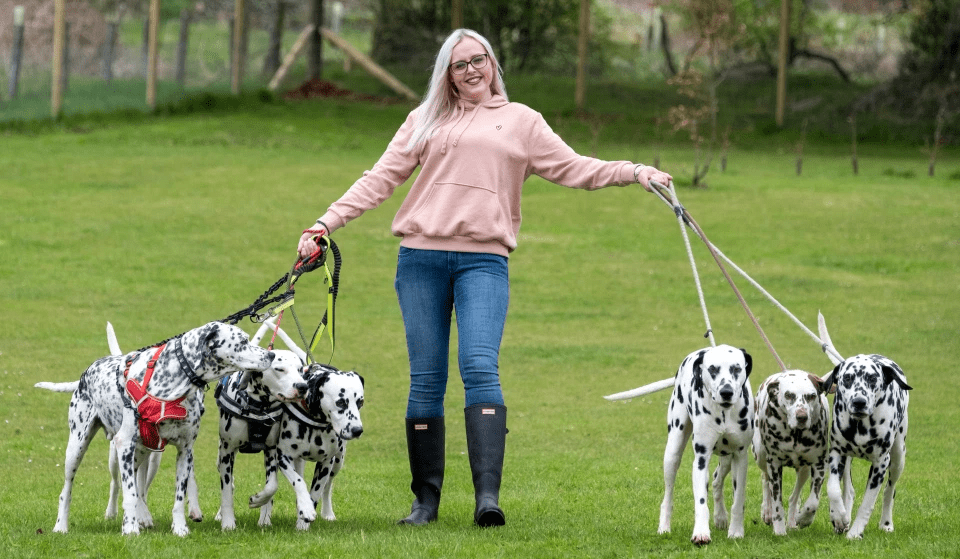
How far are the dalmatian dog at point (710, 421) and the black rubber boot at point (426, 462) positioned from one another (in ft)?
3.90

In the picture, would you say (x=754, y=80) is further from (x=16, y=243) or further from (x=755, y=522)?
(x=755, y=522)

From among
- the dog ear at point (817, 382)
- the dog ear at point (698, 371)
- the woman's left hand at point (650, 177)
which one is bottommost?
the dog ear at point (817, 382)

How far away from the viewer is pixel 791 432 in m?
6.28

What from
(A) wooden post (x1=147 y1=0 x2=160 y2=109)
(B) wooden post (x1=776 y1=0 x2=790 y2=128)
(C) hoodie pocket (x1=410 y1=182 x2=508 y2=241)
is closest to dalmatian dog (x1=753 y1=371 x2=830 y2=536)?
(C) hoodie pocket (x1=410 y1=182 x2=508 y2=241)

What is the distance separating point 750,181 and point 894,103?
29.9 ft

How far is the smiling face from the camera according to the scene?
21.6 ft

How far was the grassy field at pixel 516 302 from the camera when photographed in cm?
677

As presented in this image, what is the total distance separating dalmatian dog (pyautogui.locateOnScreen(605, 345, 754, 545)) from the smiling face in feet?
5.84

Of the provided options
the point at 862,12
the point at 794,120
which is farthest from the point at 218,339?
the point at 862,12

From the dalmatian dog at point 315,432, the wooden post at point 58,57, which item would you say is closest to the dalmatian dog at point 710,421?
the dalmatian dog at point 315,432

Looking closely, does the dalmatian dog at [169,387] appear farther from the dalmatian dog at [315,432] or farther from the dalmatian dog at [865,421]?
the dalmatian dog at [865,421]

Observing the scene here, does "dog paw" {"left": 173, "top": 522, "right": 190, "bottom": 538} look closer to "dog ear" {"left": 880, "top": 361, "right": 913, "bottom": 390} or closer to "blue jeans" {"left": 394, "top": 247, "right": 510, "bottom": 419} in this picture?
"blue jeans" {"left": 394, "top": 247, "right": 510, "bottom": 419}

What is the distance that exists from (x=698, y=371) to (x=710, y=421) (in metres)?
0.24

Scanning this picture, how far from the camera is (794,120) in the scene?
33.1 metres
